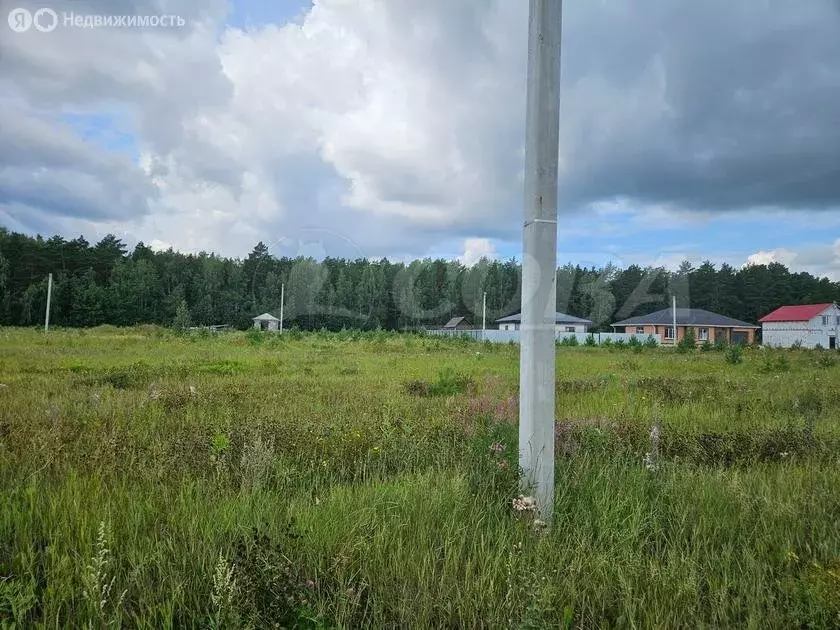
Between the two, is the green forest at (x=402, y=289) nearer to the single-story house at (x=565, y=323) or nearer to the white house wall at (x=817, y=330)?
the single-story house at (x=565, y=323)

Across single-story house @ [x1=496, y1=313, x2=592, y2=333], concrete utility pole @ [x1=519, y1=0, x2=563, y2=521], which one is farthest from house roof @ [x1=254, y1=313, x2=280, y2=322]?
concrete utility pole @ [x1=519, y1=0, x2=563, y2=521]

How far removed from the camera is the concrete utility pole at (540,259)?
265cm

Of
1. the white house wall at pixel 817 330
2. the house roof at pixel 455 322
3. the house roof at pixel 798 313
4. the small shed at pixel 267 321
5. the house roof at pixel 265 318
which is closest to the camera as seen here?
the white house wall at pixel 817 330

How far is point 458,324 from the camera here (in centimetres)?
6506

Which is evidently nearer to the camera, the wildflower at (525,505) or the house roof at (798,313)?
the wildflower at (525,505)

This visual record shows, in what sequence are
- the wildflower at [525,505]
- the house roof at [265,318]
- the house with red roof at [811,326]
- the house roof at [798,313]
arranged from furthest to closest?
the house roof at [265,318] < the house roof at [798,313] < the house with red roof at [811,326] < the wildflower at [525,505]

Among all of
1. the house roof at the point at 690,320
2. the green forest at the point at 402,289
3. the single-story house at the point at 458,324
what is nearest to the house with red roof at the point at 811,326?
the house roof at the point at 690,320

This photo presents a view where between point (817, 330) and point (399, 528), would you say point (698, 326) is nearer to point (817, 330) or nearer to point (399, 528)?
point (817, 330)

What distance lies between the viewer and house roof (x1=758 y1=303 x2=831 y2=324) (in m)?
54.5

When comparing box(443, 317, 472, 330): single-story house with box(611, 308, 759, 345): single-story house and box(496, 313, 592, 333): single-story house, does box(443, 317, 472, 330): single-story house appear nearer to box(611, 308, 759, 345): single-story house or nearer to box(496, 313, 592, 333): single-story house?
box(496, 313, 592, 333): single-story house

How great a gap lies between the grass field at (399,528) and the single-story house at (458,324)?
58419mm

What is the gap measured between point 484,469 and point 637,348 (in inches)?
1250

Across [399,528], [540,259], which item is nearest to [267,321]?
[399,528]

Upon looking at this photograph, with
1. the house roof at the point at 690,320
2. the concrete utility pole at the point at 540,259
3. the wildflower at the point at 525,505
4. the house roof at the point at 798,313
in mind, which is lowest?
the wildflower at the point at 525,505
